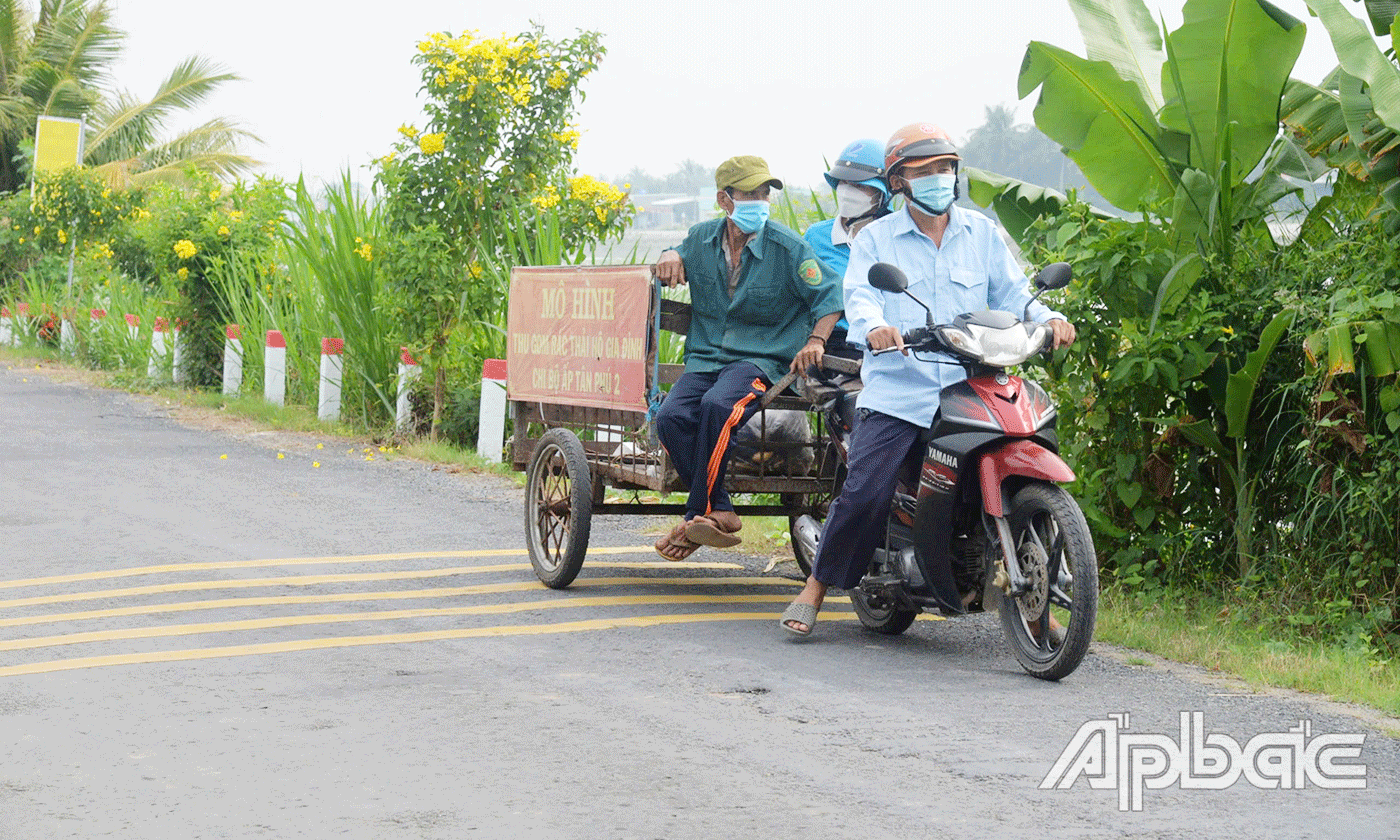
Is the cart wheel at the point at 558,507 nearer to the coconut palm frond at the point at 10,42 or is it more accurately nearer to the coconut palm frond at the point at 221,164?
the coconut palm frond at the point at 221,164

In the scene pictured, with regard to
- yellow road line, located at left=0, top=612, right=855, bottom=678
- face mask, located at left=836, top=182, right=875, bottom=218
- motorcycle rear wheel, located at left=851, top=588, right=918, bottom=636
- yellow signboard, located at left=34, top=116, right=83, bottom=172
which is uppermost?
yellow signboard, located at left=34, top=116, right=83, bottom=172

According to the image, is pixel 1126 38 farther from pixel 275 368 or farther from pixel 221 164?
pixel 221 164

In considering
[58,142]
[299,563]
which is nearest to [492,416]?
[299,563]

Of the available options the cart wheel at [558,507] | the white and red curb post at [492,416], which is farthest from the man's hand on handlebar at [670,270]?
the white and red curb post at [492,416]

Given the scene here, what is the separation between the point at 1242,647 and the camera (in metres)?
6.39

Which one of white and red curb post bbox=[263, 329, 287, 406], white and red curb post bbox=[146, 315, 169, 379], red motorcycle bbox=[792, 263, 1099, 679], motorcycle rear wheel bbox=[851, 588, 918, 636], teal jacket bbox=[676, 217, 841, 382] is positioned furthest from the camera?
white and red curb post bbox=[146, 315, 169, 379]

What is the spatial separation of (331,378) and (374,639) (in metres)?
9.18

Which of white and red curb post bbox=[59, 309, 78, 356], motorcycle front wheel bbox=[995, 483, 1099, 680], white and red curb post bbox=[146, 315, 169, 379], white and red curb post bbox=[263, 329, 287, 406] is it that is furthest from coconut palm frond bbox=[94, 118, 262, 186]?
motorcycle front wheel bbox=[995, 483, 1099, 680]

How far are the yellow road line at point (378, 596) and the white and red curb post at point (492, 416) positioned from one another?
16.2 feet

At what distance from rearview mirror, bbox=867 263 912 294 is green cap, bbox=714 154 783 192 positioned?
62.4 inches

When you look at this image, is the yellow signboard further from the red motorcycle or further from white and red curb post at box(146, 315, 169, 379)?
the red motorcycle

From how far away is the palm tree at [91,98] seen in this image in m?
37.3

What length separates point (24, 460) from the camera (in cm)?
1254

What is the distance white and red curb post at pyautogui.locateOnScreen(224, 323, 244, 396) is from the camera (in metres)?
18.0
